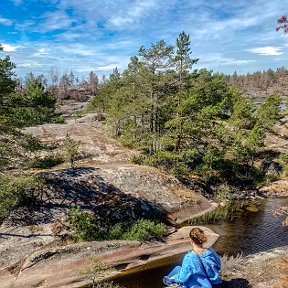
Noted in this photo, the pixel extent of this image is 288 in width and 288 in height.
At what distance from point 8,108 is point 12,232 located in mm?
7851

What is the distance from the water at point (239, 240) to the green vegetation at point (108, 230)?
2.27 m

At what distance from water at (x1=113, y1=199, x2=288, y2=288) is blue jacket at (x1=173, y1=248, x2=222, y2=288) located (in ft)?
36.3

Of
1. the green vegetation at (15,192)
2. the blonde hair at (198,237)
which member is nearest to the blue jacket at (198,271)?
the blonde hair at (198,237)

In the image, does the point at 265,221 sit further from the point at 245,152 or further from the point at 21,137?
the point at 21,137

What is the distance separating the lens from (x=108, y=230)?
25031mm

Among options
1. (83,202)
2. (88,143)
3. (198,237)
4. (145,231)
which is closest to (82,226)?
(83,202)

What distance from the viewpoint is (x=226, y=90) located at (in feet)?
261

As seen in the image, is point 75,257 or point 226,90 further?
point 226,90

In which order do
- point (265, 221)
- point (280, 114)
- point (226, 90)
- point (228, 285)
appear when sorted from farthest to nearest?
point (226, 90), point (280, 114), point (265, 221), point (228, 285)

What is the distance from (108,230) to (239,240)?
31.8 feet

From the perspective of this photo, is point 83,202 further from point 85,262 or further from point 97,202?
point 85,262

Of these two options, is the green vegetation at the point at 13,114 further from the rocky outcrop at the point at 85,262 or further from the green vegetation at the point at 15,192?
the rocky outcrop at the point at 85,262

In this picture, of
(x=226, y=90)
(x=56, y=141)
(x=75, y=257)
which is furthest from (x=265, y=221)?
(x=226, y=90)

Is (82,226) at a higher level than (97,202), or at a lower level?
lower
